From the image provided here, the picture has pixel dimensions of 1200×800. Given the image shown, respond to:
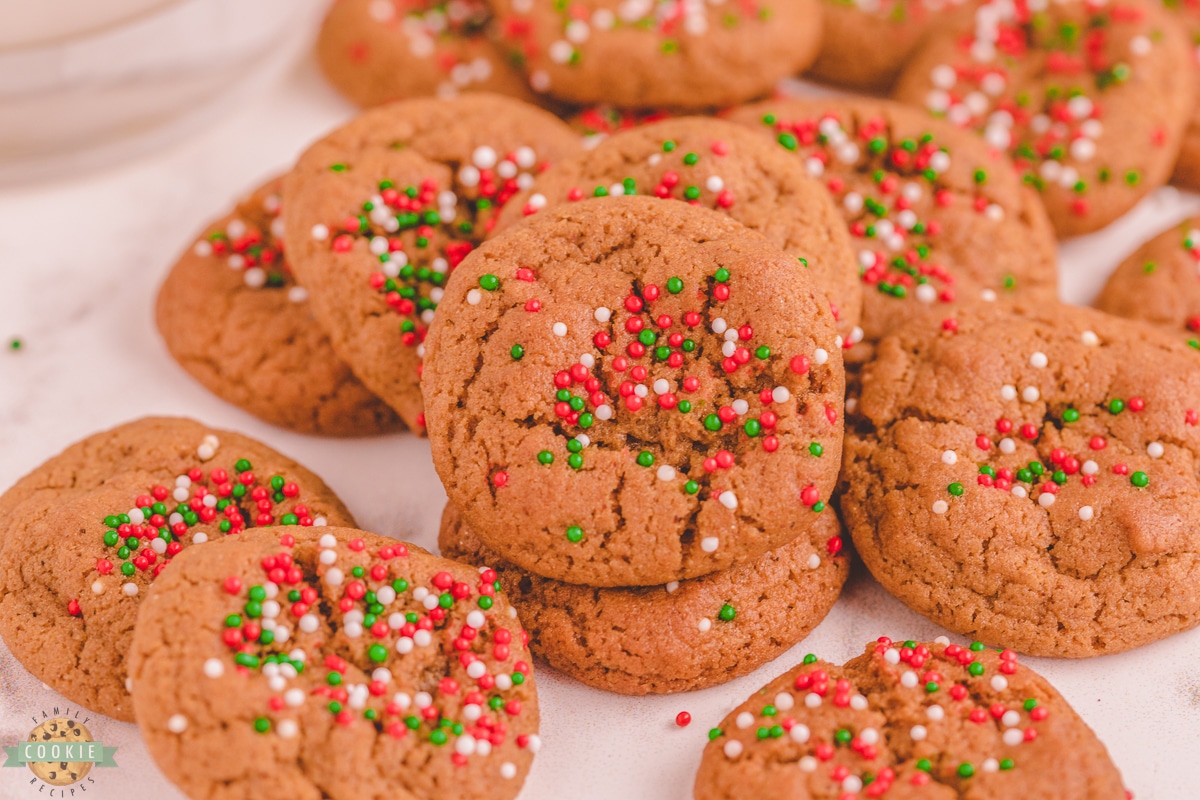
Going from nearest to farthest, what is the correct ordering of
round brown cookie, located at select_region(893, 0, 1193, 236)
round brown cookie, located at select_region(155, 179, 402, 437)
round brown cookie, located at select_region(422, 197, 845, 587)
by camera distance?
Result: round brown cookie, located at select_region(422, 197, 845, 587), round brown cookie, located at select_region(155, 179, 402, 437), round brown cookie, located at select_region(893, 0, 1193, 236)

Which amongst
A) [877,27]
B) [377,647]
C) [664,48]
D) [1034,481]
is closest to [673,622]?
[377,647]

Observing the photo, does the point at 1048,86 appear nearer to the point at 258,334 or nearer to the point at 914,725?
the point at 914,725

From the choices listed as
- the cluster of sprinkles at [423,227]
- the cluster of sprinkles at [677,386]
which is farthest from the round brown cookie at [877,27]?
the cluster of sprinkles at [677,386]

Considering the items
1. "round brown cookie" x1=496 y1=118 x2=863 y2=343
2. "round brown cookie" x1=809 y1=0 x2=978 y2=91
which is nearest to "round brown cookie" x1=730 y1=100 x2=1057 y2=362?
"round brown cookie" x1=496 y1=118 x2=863 y2=343

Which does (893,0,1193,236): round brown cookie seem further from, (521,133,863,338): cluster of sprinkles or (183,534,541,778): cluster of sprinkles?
(183,534,541,778): cluster of sprinkles

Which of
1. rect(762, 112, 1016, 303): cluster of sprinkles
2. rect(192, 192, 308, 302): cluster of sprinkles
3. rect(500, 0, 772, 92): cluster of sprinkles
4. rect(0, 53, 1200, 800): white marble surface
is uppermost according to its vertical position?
rect(500, 0, 772, 92): cluster of sprinkles

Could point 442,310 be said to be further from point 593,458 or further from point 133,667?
point 133,667

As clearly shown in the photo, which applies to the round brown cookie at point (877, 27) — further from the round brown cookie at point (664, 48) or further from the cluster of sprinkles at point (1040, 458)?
the cluster of sprinkles at point (1040, 458)
